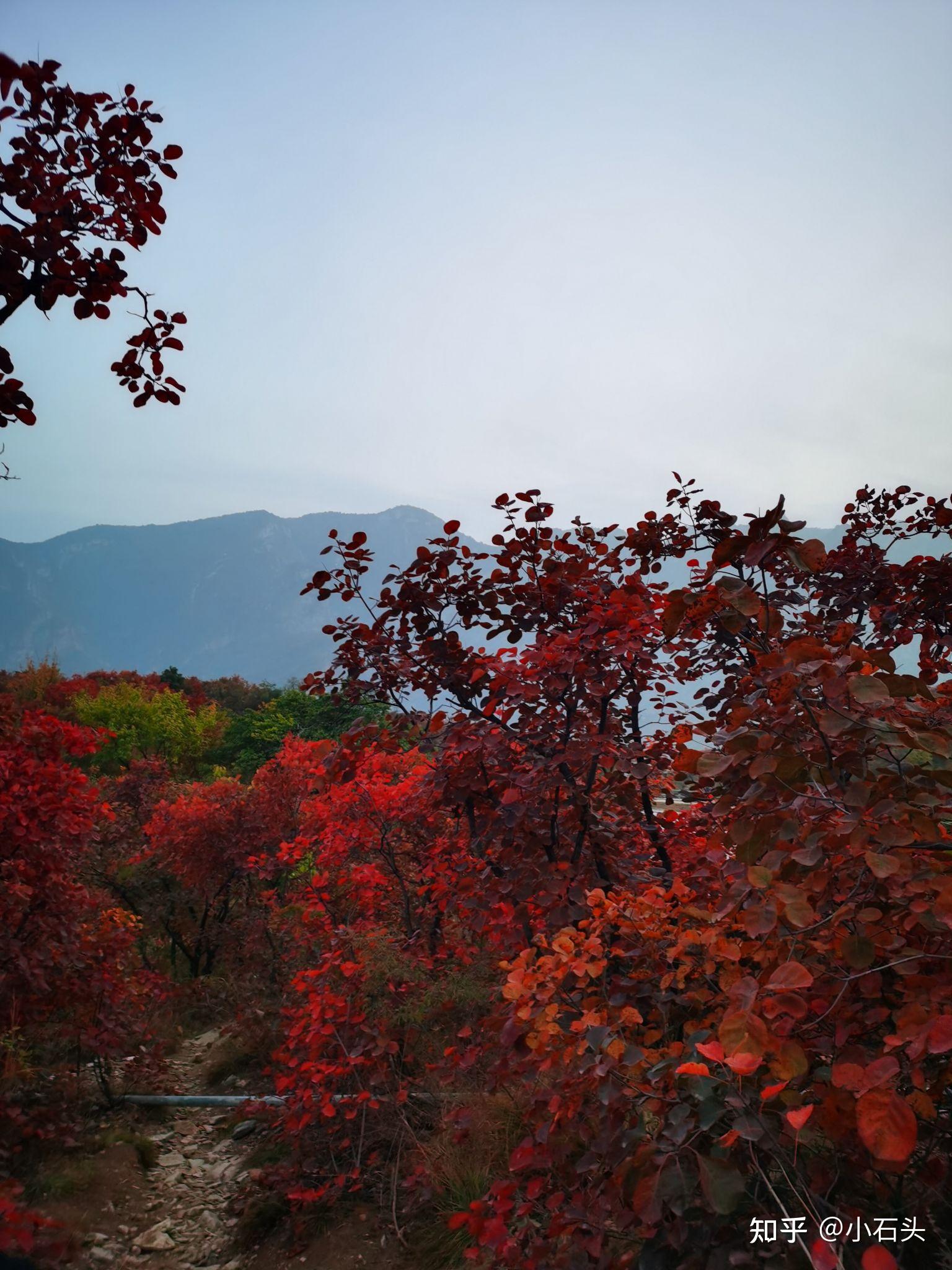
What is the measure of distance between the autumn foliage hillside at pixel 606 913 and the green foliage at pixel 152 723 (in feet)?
52.9

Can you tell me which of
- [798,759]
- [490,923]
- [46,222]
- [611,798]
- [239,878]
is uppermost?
[46,222]

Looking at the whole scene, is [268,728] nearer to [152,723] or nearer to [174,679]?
[152,723]

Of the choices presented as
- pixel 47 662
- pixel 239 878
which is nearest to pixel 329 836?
pixel 239 878

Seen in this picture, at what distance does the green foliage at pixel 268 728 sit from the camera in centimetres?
2156

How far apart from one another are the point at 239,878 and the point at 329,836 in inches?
132

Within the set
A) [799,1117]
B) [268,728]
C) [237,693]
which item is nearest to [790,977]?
[799,1117]

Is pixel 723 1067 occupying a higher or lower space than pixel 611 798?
lower

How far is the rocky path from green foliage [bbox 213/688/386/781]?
14769mm

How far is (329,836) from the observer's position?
6.30 metres

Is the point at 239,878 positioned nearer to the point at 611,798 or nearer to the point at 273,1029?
the point at 273,1029

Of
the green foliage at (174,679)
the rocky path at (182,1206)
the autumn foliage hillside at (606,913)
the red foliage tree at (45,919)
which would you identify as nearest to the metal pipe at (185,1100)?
the rocky path at (182,1206)

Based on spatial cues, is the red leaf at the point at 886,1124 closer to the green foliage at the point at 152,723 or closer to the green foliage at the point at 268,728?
the green foliage at the point at 268,728

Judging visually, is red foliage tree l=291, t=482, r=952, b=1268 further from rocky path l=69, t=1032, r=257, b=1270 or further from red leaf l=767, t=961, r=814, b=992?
rocky path l=69, t=1032, r=257, b=1270

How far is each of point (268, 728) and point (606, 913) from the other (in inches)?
858
